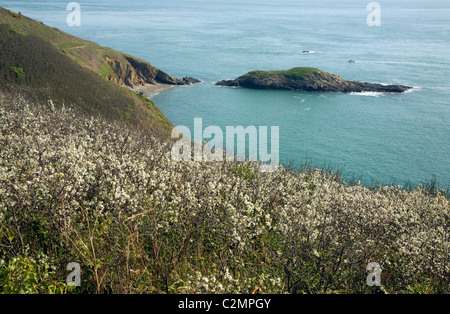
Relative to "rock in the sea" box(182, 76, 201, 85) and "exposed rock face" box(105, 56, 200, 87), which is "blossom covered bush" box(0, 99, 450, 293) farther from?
"rock in the sea" box(182, 76, 201, 85)

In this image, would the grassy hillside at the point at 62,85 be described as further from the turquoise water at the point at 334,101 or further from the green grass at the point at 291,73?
the green grass at the point at 291,73

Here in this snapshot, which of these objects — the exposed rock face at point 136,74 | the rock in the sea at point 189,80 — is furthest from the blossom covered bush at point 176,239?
the rock in the sea at point 189,80

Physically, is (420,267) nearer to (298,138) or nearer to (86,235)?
(86,235)

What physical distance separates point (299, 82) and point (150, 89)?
45.8 meters

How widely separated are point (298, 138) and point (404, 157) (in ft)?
65.0

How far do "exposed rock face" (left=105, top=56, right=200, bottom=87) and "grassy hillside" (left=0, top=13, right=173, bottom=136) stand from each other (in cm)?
3038

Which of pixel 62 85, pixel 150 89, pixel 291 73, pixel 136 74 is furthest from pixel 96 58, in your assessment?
pixel 291 73

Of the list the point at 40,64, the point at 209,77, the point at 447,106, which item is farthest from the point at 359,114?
→ the point at 40,64

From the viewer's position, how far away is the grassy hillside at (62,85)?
4496 centimetres

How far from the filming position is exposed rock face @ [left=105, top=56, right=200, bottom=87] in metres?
93.4

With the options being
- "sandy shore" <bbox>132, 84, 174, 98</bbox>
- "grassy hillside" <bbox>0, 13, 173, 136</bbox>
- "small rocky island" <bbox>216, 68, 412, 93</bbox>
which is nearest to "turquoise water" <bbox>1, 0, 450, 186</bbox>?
"sandy shore" <bbox>132, 84, 174, 98</bbox>

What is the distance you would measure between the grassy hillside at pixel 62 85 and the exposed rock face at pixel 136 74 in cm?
3038

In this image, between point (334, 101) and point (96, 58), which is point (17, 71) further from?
point (334, 101)

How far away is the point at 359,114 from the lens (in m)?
86.7
